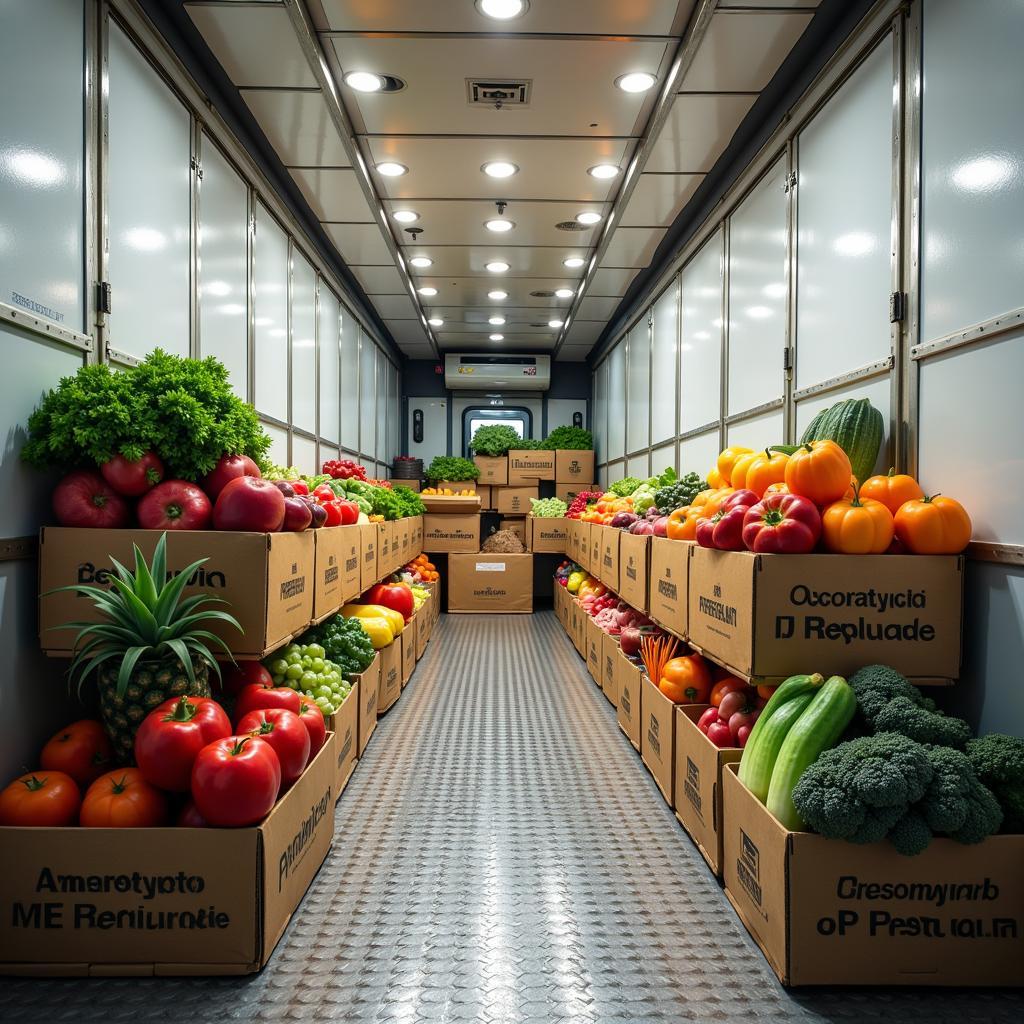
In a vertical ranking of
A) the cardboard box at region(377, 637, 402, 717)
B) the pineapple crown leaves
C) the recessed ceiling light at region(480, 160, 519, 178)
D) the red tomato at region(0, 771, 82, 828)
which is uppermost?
the recessed ceiling light at region(480, 160, 519, 178)

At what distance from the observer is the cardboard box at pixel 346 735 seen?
9.71 feet

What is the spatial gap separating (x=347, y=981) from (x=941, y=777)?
5.10 feet

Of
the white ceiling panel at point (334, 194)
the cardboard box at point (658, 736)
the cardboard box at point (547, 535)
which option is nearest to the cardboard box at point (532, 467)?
the cardboard box at point (547, 535)

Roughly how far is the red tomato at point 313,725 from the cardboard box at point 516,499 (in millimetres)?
7562

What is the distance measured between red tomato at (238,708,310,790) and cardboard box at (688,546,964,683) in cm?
139

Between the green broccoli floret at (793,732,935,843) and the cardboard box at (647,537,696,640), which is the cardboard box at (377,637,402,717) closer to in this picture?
the cardboard box at (647,537,696,640)

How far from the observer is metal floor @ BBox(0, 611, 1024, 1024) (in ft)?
5.86

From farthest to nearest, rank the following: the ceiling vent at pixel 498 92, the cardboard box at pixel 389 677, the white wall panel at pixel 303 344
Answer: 1. the white wall panel at pixel 303 344
2. the cardboard box at pixel 389 677
3. the ceiling vent at pixel 498 92

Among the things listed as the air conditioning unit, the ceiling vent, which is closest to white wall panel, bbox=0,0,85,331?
the ceiling vent

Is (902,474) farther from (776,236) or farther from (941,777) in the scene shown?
(776,236)

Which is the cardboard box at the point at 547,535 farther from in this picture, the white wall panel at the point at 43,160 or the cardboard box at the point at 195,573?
the white wall panel at the point at 43,160

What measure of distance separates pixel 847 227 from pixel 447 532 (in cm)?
611

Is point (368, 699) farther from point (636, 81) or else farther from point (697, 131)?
point (697, 131)

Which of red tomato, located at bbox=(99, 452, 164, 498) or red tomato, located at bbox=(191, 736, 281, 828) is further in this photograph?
red tomato, located at bbox=(99, 452, 164, 498)
